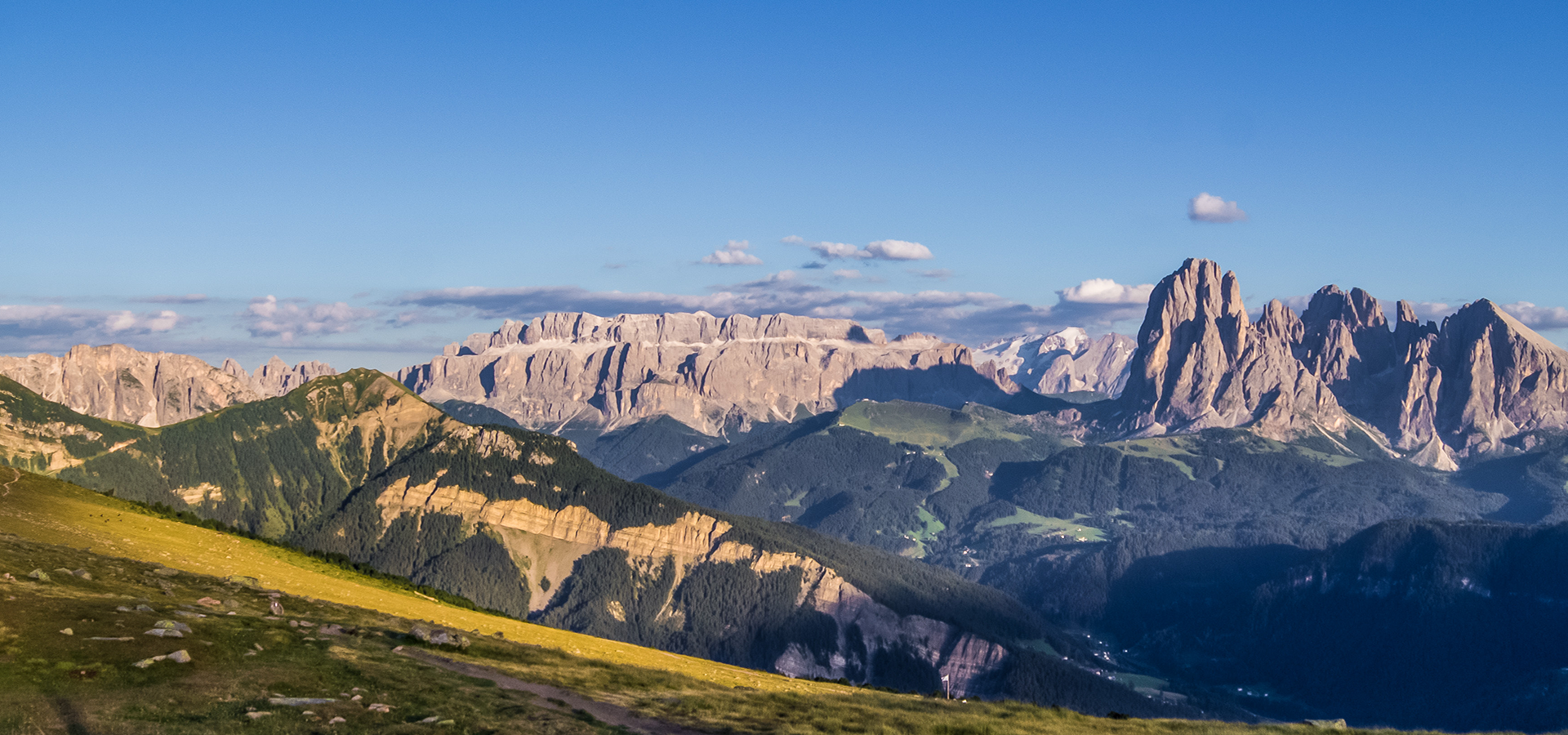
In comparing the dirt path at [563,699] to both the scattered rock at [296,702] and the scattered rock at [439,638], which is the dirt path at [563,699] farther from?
the scattered rock at [296,702]

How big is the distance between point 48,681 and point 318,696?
11183 millimetres

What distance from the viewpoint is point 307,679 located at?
5734 centimetres

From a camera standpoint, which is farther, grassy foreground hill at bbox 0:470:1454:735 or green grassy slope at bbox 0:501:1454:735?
grassy foreground hill at bbox 0:470:1454:735

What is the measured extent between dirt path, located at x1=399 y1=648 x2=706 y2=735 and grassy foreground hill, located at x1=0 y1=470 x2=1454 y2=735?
31 cm

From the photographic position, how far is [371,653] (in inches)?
2579

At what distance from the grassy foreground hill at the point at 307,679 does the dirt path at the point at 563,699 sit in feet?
1.02

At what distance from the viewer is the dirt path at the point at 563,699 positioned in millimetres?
59250

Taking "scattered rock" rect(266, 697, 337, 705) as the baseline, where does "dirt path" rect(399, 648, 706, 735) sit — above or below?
below

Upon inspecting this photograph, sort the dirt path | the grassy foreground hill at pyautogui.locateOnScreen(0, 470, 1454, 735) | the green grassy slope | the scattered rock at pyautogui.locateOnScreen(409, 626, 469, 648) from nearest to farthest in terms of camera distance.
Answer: the green grassy slope < the grassy foreground hill at pyautogui.locateOnScreen(0, 470, 1454, 735) < the dirt path < the scattered rock at pyautogui.locateOnScreen(409, 626, 469, 648)

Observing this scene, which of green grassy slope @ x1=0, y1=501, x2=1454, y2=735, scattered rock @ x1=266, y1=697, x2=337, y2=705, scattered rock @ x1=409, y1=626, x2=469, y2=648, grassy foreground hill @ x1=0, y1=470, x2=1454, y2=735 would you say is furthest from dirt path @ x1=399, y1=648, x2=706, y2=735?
scattered rock @ x1=266, y1=697, x2=337, y2=705

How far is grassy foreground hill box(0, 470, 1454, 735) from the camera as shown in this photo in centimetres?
5044

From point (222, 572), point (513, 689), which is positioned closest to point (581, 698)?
point (513, 689)

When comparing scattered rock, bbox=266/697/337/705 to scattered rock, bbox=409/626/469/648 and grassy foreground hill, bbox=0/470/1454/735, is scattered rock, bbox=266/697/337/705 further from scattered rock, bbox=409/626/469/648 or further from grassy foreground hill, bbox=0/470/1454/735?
scattered rock, bbox=409/626/469/648

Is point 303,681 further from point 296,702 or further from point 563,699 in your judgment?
point 563,699
